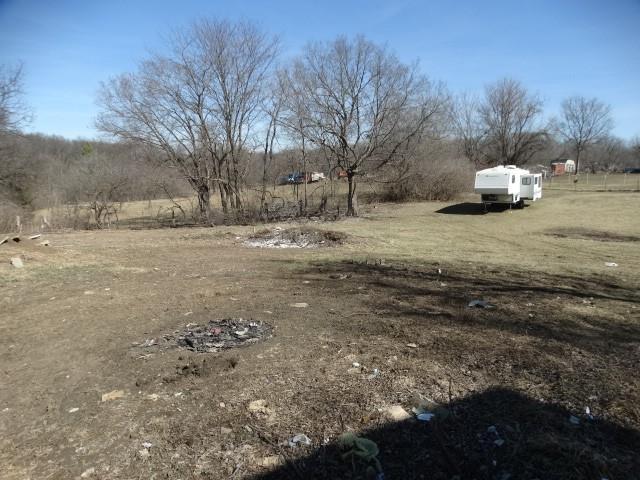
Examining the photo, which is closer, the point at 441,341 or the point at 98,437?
the point at 98,437

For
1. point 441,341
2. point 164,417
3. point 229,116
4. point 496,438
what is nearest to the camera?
point 496,438

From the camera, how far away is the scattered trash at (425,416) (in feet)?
9.23

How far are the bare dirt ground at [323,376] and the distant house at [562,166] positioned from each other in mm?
73910

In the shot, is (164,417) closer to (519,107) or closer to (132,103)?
(132,103)

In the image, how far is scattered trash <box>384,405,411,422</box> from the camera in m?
2.86

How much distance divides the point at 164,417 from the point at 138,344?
1558mm

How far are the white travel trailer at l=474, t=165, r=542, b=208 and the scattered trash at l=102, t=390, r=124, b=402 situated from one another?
22229 millimetres

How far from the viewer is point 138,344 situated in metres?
4.31

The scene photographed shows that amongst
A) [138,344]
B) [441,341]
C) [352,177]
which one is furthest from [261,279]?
[352,177]

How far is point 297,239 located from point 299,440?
949 centimetres

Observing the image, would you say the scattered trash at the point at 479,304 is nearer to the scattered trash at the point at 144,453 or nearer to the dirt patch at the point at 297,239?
the scattered trash at the point at 144,453

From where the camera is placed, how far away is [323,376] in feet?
11.4

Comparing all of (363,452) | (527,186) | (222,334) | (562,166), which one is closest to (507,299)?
(222,334)

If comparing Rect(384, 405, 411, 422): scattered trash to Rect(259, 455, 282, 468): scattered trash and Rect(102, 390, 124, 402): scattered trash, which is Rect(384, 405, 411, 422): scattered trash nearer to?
Rect(259, 455, 282, 468): scattered trash
